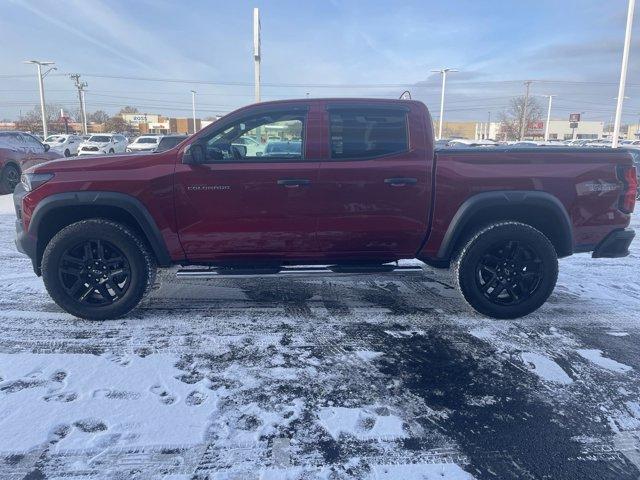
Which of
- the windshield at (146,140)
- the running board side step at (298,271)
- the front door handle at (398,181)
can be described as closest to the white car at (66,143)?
the windshield at (146,140)

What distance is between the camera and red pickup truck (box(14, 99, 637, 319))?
4098mm

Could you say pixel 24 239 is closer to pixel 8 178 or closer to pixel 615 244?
pixel 615 244

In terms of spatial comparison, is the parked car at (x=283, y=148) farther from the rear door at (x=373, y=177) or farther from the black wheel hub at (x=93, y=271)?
the black wheel hub at (x=93, y=271)

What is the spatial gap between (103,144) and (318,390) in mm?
29465

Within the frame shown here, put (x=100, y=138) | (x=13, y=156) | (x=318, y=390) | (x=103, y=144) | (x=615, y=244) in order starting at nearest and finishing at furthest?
(x=318, y=390) → (x=615, y=244) → (x=13, y=156) → (x=103, y=144) → (x=100, y=138)

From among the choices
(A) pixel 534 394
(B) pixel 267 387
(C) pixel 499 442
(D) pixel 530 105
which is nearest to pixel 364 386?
(B) pixel 267 387

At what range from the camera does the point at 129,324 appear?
424 cm

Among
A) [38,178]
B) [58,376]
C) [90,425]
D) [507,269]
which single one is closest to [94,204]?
[38,178]

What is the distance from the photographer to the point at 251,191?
13.5 feet

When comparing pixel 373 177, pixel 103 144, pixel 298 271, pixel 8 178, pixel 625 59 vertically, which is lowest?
pixel 298 271

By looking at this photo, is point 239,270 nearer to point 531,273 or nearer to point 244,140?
point 244,140

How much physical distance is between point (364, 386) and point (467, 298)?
5.51ft

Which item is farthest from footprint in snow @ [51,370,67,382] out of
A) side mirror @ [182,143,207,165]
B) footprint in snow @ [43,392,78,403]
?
side mirror @ [182,143,207,165]

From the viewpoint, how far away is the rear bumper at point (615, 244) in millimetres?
4398
